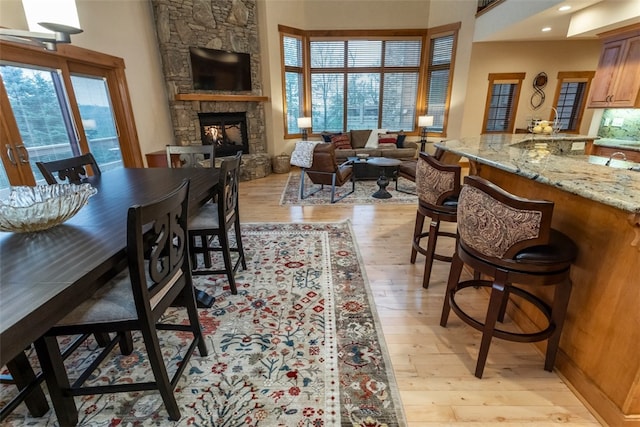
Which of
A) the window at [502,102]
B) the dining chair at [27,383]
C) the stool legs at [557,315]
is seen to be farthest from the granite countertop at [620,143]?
the dining chair at [27,383]

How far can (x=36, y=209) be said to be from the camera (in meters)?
1.20

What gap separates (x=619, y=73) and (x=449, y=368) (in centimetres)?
488

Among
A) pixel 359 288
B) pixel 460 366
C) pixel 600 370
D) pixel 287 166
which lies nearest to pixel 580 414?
pixel 600 370

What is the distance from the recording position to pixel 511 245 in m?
1.30

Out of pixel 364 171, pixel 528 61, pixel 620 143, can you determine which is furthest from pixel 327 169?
pixel 528 61

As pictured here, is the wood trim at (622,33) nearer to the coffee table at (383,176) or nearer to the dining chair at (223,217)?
the coffee table at (383,176)

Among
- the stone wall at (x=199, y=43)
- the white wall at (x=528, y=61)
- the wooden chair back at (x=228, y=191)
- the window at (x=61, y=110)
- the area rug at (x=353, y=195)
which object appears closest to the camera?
the wooden chair back at (x=228, y=191)

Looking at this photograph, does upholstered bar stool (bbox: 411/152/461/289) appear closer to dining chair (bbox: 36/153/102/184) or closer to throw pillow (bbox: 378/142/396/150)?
dining chair (bbox: 36/153/102/184)

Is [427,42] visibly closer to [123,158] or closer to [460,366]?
[123,158]

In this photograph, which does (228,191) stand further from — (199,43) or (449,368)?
(199,43)

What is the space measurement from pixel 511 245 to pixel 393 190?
378cm

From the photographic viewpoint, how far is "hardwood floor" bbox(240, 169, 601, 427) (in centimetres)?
135

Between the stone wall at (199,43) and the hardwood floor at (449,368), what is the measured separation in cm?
429

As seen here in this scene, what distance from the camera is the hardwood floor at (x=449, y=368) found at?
4.42 feet
